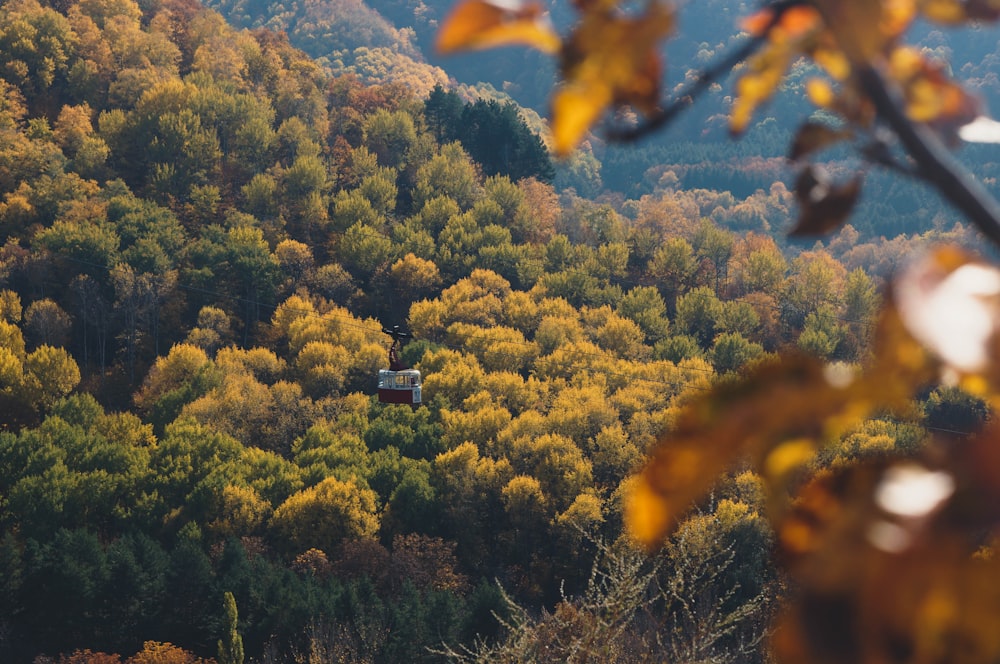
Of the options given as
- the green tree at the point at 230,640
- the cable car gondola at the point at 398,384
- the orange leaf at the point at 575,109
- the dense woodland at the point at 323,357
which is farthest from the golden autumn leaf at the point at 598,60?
the green tree at the point at 230,640

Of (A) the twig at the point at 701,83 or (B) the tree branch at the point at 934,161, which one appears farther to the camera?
(A) the twig at the point at 701,83

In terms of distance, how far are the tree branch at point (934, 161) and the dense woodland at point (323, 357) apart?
32.3 feet

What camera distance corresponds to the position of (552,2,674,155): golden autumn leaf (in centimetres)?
71

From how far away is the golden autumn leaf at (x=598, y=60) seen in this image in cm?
71

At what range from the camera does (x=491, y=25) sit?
0.69 metres

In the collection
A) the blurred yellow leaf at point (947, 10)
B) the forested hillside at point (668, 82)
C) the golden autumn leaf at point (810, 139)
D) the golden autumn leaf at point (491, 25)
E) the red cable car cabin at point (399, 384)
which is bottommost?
the golden autumn leaf at point (491, 25)

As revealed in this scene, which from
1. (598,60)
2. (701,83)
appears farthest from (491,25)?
(701,83)

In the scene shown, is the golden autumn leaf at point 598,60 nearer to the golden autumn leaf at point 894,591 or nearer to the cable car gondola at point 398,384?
the golden autumn leaf at point 894,591

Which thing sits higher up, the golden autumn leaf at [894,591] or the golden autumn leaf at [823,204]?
the golden autumn leaf at [823,204]

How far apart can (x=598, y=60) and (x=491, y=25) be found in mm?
68

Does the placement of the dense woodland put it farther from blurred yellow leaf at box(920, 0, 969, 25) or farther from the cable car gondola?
blurred yellow leaf at box(920, 0, 969, 25)

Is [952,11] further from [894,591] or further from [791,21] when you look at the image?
[894,591]

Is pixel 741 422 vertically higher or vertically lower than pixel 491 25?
lower

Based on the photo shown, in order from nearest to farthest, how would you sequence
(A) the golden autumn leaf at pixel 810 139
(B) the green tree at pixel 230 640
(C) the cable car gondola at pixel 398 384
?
→ 1. (A) the golden autumn leaf at pixel 810 139
2. (B) the green tree at pixel 230 640
3. (C) the cable car gondola at pixel 398 384
